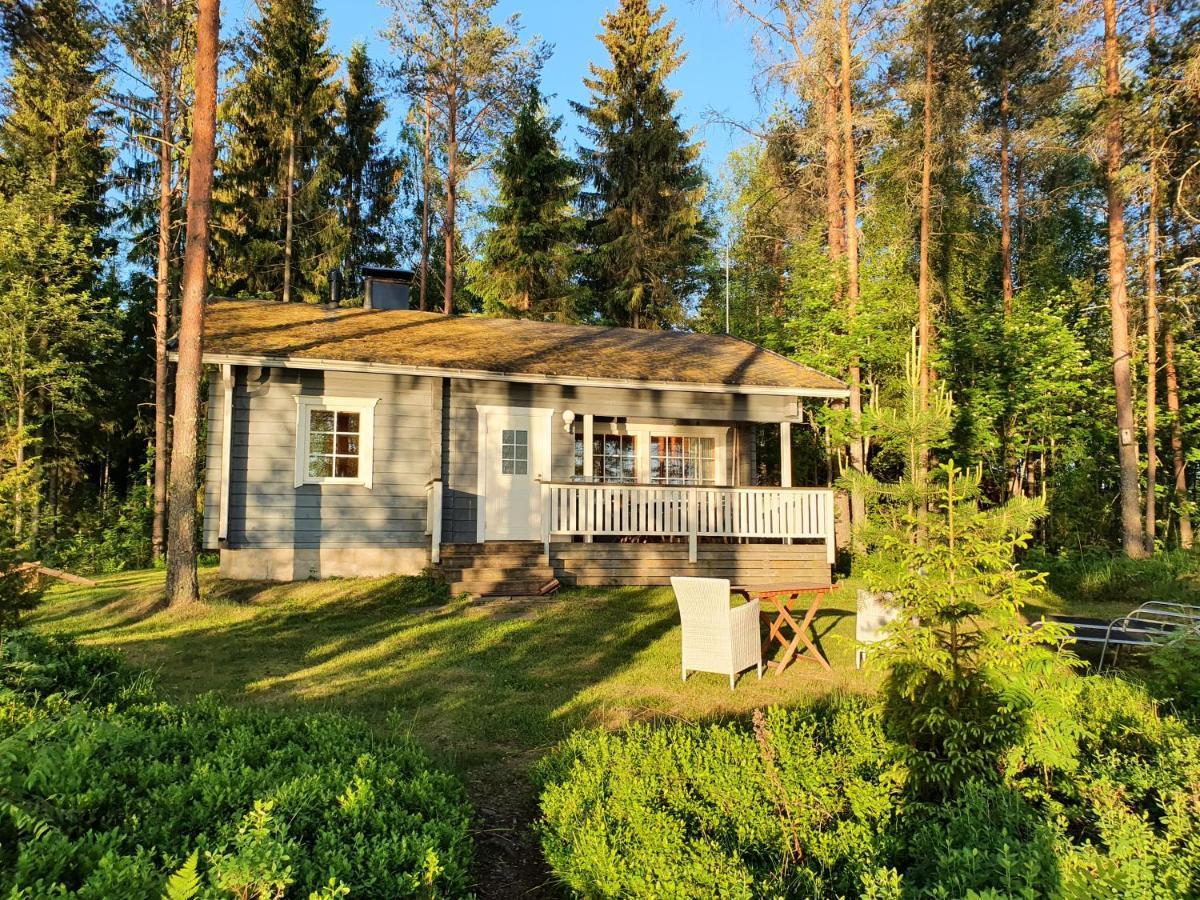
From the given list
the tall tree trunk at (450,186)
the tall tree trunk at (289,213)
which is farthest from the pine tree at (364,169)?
the tall tree trunk at (450,186)

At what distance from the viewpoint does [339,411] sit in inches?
451

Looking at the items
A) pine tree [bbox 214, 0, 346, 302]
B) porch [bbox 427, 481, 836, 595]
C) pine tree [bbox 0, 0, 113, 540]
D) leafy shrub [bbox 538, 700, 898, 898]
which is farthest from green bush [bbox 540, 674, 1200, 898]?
pine tree [bbox 214, 0, 346, 302]

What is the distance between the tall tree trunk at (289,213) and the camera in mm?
19891

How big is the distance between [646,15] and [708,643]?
23.3 metres

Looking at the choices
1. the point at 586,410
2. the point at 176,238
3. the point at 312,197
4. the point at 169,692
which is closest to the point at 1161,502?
the point at 586,410

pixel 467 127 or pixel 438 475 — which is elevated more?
pixel 467 127

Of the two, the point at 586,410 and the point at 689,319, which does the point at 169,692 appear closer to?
the point at 586,410

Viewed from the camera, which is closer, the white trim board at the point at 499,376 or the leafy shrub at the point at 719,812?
the leafy shrub at the point at 719,812

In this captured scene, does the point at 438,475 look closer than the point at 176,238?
Yes

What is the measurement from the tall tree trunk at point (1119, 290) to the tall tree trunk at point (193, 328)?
14437 mm

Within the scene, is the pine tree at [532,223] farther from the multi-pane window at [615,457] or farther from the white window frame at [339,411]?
the white window frame at [339,411]

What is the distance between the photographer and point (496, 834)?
346cm

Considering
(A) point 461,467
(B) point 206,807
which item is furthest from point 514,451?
(B) point 206,807

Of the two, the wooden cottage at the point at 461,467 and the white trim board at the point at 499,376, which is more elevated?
the white trim board at the point at 499,376
